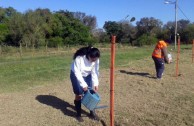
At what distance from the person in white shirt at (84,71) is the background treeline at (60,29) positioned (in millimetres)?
33860

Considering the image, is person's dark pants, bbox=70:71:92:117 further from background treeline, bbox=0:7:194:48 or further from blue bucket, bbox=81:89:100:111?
background treeline, bbox=0:7:194:48

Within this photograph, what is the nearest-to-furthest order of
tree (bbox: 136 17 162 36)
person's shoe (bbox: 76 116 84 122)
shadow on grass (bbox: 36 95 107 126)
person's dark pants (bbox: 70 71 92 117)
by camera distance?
person's dark pants (bbox: 70 71 92 117) → person's shoe (bbox: 76 116 84 122) → shadow on grass (bbox: 36 95 107 126) → tree (bbox: 136 17 162 36)

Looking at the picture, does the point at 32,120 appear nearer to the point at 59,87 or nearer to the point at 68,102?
the point at 68,102

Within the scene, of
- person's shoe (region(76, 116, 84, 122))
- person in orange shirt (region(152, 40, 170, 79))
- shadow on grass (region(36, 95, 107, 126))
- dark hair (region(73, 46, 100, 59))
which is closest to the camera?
dark hair (region(73, 46, 100, 59))

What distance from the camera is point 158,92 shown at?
10.1 metres

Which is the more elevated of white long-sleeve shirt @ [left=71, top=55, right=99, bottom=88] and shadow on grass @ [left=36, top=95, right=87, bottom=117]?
white long-sleeve shirt @ [left=71, top=55, right=99, bottom=88]

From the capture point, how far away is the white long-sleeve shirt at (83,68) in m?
6.73

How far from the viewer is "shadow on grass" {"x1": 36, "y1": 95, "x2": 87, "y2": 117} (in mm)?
7664

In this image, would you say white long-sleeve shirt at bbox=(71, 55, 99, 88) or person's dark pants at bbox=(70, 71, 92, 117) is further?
person's dark pants at bbox=(70, 71, 92, 117)

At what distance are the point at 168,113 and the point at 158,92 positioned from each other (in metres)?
2.36

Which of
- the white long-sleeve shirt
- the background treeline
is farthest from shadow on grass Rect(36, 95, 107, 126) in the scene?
the background treeline

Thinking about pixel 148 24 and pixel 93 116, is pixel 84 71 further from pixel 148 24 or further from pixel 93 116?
pixel 148 24

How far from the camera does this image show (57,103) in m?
8.39

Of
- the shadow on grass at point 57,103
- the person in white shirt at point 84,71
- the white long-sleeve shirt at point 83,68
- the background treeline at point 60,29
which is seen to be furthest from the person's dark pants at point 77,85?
the background treeline at point 60,29
